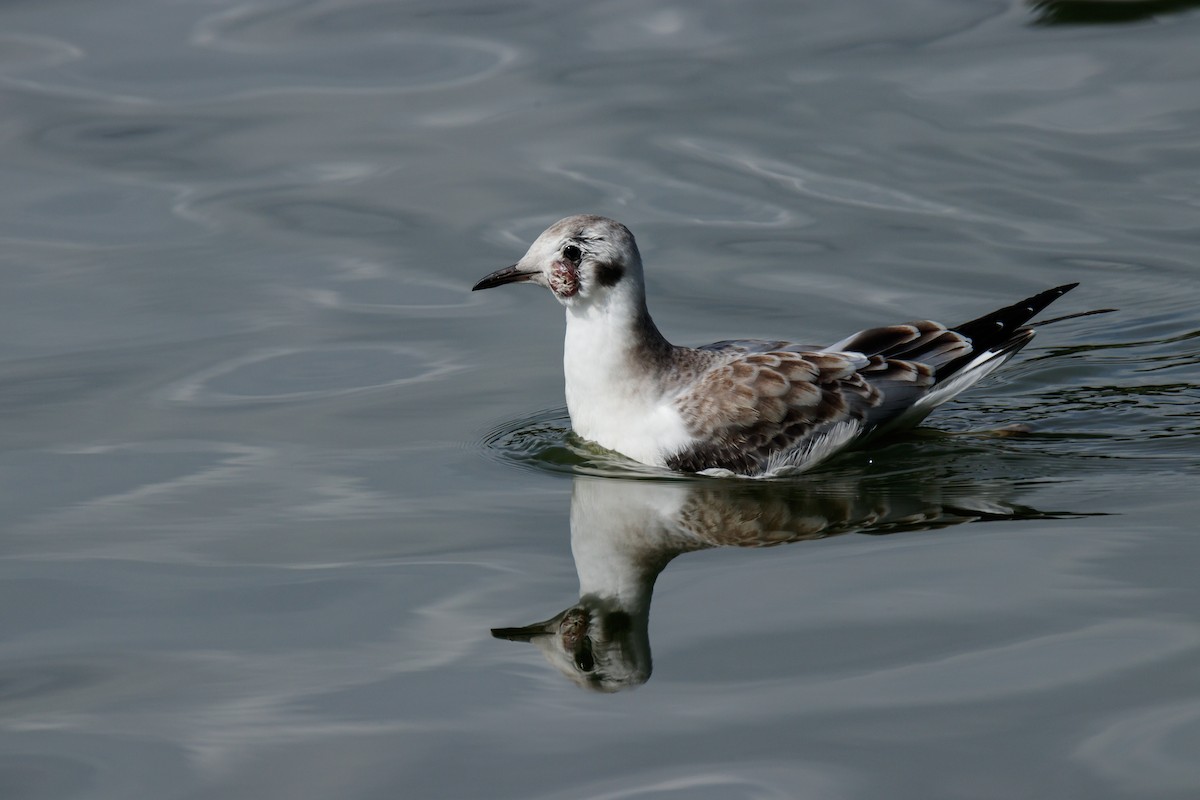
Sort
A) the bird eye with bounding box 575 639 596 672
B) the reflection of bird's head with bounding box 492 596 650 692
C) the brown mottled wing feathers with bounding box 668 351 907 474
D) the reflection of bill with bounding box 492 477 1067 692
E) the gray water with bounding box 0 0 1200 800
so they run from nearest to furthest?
the gray water with bounding box 0 0 1200 800
the reflection of bird's head with bounding box 492 596 650 692
the bird eye with bounding box 575 639 596 672
the reflection of bill with bounding box 492 477 1067 692
the brown mottled wing feathers with bounding box 668 351 907 474

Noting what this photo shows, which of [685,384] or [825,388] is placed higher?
[685,384]

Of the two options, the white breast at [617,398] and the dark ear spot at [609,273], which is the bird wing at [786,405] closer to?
the white breast at [617,398]

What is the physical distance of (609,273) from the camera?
355 inches

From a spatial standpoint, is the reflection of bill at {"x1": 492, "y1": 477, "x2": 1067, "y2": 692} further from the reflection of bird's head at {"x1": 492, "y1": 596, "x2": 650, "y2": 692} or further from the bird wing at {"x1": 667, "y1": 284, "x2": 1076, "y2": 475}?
the bird wing at {"x1": 667, "y1": 284, "x2": 1076, "y2": 475}

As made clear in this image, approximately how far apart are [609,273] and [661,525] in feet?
4.98

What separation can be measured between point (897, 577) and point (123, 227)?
7932 millimetres

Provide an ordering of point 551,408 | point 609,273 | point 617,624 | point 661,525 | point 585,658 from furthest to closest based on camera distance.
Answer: point 551,408 → point 609,273 → point 661,525 → point 617,624 → point 585,658

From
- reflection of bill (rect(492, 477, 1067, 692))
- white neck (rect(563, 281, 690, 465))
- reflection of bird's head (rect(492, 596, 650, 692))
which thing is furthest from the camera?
white neck (rect(563, 281, 690, 465))

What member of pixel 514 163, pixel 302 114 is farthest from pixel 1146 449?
pixel 302 114

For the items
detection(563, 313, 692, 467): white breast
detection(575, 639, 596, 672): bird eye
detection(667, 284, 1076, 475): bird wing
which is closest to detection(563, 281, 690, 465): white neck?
detection(563, 313, 692, 467): white breast

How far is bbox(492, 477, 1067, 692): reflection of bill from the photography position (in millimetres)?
6973

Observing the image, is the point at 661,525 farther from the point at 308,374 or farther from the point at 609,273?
the point at 308,374

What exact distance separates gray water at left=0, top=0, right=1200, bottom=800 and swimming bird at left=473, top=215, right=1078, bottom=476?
246 millimetres

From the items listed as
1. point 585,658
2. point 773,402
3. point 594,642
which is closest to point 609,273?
point 773,402
